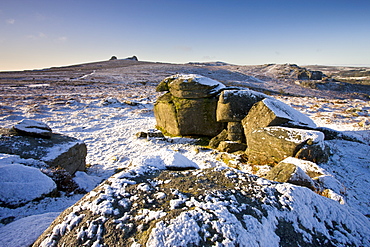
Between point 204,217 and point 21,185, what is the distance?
4.90 metres

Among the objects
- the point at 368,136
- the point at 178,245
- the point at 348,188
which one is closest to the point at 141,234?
the point at 178,245

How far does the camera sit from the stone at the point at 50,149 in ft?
21.4

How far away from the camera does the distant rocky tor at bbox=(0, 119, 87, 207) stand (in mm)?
4469

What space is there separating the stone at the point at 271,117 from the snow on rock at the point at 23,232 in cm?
896

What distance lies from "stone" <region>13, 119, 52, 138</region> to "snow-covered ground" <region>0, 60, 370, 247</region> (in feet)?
8.31

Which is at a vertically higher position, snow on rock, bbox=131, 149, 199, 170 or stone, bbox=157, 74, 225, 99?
stone, bbox=157, 74, 225, 99

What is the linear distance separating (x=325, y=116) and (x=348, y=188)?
1270 cm

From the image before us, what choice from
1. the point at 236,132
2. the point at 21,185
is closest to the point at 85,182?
the point at 21,185

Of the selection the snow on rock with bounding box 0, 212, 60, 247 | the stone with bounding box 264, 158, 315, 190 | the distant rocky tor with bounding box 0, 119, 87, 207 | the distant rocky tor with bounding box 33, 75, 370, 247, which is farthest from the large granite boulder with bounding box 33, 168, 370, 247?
the distant rocky tor with bounding box 0, 119, 87, 207

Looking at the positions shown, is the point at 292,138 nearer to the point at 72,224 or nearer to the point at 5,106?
the point at 72,224

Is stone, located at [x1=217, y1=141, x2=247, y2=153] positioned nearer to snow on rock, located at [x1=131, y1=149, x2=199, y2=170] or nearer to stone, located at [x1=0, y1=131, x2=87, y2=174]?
snow on rock, located at [x1=131, y1=149, x2=199, y2=170]

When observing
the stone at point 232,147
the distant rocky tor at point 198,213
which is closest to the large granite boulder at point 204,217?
the distant rocky tor at point 198,213

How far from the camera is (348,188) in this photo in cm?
597

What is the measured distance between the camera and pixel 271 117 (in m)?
8.99
